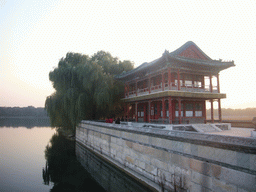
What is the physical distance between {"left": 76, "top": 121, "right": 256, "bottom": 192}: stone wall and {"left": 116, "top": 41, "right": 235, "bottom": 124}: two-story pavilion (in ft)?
19.8

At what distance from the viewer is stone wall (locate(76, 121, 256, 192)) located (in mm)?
4844

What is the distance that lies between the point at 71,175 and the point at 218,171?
425 inches

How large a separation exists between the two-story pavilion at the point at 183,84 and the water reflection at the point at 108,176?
6.09 m

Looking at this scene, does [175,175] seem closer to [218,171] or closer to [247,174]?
[218,171]

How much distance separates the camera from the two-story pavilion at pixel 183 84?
606 inches

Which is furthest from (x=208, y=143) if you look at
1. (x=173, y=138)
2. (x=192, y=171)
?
(x=173, y=138)

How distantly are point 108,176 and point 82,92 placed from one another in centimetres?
1321

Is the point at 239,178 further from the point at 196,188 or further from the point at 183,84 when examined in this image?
the point at 183,84

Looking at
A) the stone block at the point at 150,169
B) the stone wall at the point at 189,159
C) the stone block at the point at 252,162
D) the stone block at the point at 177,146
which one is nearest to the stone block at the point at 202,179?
the stone wall at the point at 189,159

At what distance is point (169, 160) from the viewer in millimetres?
7477

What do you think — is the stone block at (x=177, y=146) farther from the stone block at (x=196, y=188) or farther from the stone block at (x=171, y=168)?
the stone block at (x=196, y=188)

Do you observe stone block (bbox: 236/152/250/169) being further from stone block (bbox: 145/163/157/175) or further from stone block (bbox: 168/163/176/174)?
stone block (bbox: 145/163/157/175)

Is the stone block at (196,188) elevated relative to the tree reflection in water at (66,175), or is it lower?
elevated

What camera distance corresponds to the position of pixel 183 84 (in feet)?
57.6
